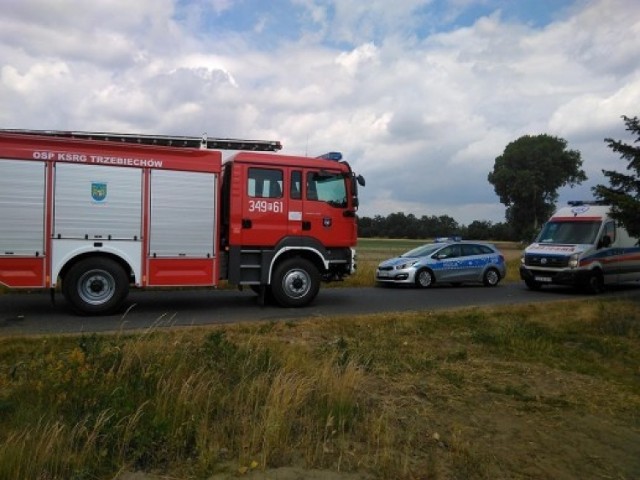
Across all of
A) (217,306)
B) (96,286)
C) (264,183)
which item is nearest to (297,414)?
(96,286)

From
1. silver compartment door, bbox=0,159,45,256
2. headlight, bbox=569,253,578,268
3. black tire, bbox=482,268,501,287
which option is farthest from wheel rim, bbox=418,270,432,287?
silver compartment door, bbox=0,159,45,256

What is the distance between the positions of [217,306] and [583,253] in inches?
421

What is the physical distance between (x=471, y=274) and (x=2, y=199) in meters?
13.8

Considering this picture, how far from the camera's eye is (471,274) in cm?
1939

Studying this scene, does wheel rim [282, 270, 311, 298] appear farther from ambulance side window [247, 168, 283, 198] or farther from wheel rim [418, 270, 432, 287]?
wheel rim [418, 270, 432, 287]

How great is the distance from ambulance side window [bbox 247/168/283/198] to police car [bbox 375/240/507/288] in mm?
7404

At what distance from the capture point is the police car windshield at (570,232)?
17766mm

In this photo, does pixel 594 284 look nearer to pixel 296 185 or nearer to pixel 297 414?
pixel 296 185

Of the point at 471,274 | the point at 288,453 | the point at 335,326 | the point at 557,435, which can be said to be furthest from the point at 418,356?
the point at 471,274

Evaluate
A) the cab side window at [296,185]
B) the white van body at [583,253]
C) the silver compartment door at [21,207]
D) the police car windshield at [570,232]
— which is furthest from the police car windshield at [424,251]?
the silver compartment door at [21,207]

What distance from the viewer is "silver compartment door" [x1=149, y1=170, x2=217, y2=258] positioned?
36.6ft

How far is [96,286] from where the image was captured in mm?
10789

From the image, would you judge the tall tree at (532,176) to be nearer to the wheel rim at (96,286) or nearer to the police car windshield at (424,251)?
the police car windshield at (424,251)

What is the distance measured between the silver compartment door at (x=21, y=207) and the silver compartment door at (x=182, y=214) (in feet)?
6.14
